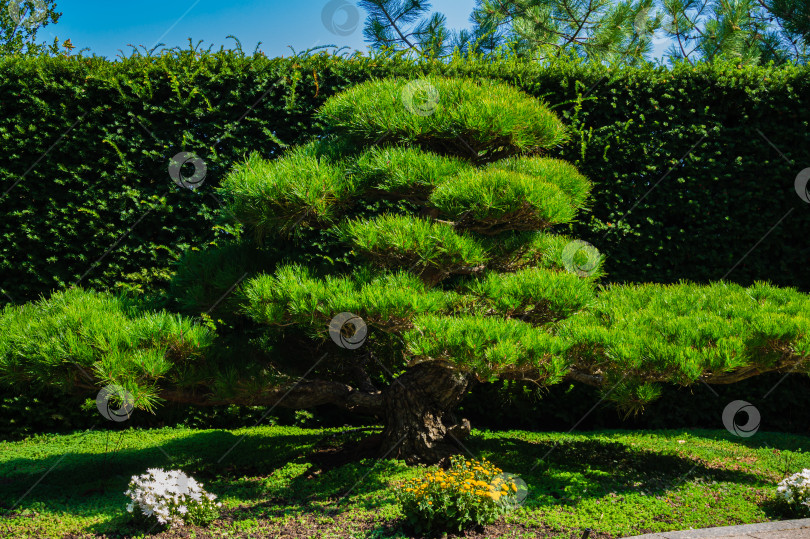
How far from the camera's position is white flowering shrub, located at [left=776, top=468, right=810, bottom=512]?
134 inches

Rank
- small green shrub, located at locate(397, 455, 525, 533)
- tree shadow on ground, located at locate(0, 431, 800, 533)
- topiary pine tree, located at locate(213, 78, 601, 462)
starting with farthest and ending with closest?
tree shadow on ground, located at locate(0, 431, 800, 533)
topiary pine tree, located at locate(213, 78, 601, 462)
small green shrub, located at locate(397, 455, 525, 533)

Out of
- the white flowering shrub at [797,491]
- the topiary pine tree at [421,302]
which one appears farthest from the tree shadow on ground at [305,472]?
the white flowering shrub at [797,491]

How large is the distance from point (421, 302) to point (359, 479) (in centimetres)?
138

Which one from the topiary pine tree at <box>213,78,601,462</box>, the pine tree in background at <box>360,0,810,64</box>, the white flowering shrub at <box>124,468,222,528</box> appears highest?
the pine tree in background at <box>360,0,810,64</box>

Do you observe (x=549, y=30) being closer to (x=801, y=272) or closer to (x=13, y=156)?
(x=801, y=272)

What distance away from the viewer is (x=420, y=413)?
14.0 ft

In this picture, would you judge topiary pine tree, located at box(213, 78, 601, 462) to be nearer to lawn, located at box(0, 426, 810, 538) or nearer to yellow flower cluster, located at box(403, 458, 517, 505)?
yellow flower cluster, located at box(403, 458, 517, 505)

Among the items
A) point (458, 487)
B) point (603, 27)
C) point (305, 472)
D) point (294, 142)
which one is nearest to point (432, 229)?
point (458, 487)

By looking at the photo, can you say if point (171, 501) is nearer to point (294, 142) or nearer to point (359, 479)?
point (359, 479)

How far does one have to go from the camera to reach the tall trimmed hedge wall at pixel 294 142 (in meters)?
5.45

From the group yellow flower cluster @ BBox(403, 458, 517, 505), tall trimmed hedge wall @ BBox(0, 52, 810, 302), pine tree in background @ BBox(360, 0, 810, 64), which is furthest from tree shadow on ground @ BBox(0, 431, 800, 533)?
pine tree in background @ BBox(360, 0, 810, 64)

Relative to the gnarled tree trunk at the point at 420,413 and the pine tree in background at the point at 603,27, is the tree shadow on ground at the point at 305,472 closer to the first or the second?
the gnarled tree trunk at the point at 420,413

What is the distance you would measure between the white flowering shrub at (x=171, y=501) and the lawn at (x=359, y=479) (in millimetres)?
88

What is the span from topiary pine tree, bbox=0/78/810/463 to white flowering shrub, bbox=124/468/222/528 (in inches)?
18.0
